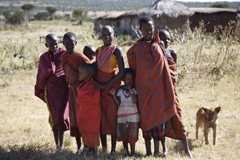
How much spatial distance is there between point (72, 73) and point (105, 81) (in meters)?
0.44

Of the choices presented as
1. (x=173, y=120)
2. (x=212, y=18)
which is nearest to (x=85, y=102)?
(x=173, y=120)

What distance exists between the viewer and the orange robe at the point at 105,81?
19.6ft

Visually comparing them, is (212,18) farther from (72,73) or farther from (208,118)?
(72,73)

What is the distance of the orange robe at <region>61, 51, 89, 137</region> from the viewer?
6191mm

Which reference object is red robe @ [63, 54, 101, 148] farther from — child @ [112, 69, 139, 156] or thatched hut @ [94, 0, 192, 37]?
thatched hut @ [94, 0, 192, 37]

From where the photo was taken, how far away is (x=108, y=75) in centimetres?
604

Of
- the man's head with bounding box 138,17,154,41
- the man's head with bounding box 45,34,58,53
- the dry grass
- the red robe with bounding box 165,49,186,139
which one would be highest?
the man's head with bounding box 138,17,154,41

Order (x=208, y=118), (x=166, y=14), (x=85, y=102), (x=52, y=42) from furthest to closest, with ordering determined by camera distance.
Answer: (x=166, y=14) < (x=208, y=118) < (x=52, y=42) < (x=85, y=102)

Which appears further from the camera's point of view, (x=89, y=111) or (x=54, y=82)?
(x=54, y=82)

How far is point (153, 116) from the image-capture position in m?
5.99

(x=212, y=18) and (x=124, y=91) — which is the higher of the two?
(x=124, y=91)

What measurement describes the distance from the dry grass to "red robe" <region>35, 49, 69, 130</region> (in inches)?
17.0

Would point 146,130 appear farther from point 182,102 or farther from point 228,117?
point 182,102

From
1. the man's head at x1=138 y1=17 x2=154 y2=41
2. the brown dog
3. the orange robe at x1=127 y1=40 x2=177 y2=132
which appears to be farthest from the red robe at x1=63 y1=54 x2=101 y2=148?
the brown dog
